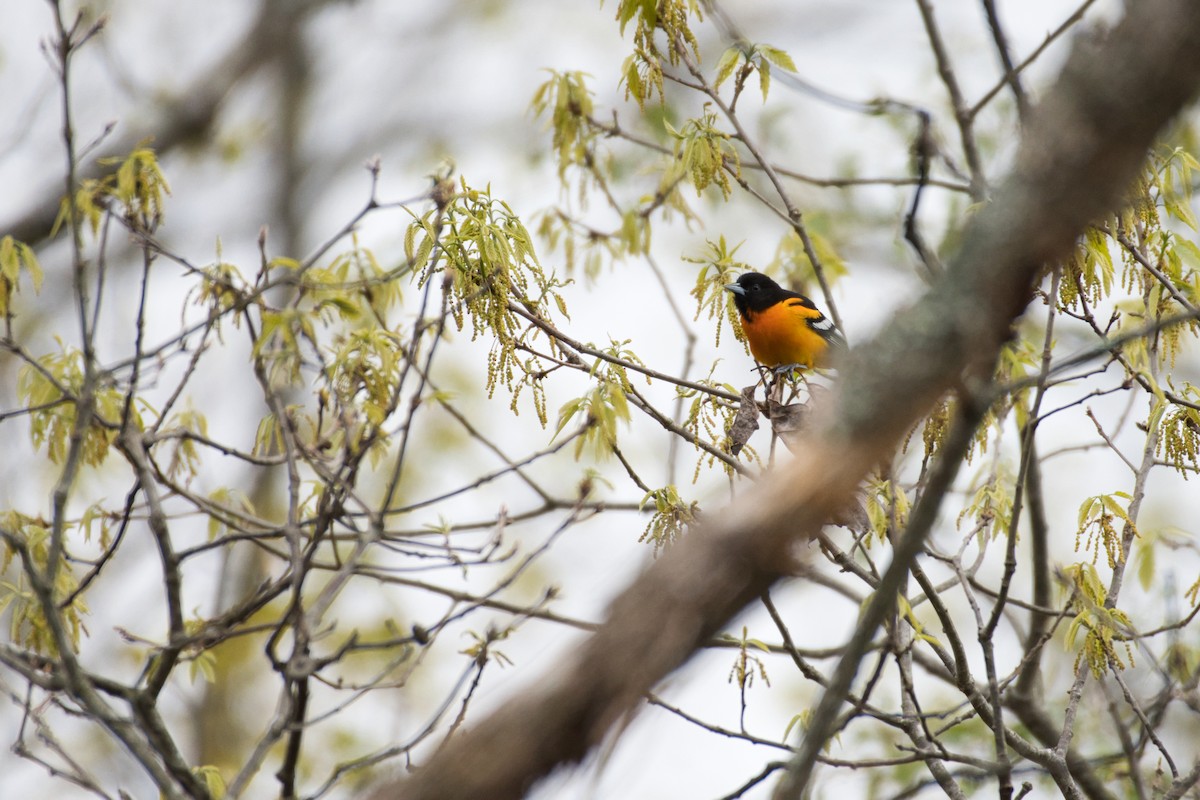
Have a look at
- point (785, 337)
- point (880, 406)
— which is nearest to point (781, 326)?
point (785, 337)

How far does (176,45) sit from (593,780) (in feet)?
37.9

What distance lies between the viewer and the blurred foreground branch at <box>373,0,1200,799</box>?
5.10 ft

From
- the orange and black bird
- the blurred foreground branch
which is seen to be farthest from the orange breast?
the blurred foreground branch

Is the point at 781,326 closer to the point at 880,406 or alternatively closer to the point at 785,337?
the point at 785,337

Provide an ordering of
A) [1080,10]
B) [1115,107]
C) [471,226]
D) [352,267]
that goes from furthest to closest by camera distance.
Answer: [352,267] → [1080,10] → [471,226] → [1115,107]

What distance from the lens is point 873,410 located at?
1.74 metres

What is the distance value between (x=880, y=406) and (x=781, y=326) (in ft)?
13.4

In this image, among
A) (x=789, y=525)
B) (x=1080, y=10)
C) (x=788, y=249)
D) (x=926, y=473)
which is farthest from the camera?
(x=788, y=249)

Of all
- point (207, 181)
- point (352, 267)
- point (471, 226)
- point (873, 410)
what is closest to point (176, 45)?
point (207, 181)

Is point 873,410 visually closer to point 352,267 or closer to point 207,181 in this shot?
point 352,267

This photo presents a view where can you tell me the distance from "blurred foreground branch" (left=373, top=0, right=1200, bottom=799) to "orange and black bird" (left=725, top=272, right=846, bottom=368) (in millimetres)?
3934

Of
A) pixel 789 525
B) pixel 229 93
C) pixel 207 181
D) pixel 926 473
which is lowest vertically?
pixel 789 525

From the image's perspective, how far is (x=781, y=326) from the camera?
19.0 ft

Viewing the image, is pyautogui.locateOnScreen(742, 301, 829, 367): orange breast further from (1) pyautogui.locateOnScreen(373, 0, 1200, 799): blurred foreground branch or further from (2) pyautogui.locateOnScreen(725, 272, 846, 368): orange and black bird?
(1) pyautogui.locateOnScreen(373, 0, 1200, 799): blurred foreground branch
